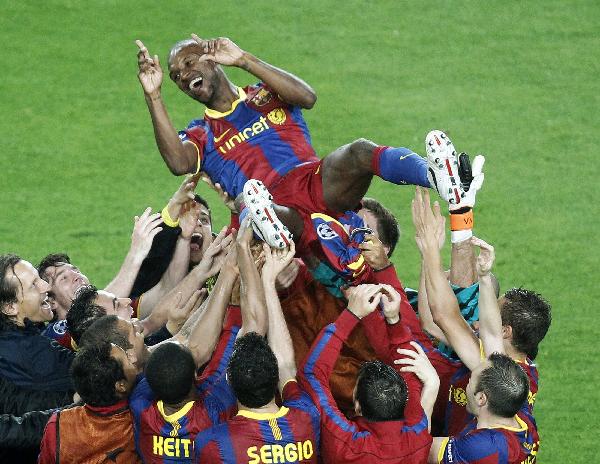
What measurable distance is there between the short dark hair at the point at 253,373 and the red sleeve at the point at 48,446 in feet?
2.98

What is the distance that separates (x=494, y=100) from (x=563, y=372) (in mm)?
4559

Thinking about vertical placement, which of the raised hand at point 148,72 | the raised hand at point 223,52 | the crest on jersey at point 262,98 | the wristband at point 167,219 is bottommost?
the wristband at point 167,219

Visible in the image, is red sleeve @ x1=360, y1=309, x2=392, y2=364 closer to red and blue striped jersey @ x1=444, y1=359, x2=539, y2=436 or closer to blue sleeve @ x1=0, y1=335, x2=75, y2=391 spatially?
red and blue striped jersey @ x1=444, y1=359, x2=539, y2=436

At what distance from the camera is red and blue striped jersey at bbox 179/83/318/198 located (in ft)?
23.8

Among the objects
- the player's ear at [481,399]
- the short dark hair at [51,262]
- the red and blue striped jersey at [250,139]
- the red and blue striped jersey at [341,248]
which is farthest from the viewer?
the short dark hair at [51,262]

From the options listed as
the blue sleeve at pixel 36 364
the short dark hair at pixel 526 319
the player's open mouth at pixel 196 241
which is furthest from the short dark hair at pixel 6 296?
the short dark hair at pixel 526 319

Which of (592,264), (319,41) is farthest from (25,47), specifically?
(592,264)

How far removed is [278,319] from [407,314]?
28.3 inches

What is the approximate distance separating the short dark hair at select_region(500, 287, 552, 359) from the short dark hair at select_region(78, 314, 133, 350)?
189cm

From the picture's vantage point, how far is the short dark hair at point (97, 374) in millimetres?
5520

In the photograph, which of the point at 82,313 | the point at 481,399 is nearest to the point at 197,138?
the point at 82,313

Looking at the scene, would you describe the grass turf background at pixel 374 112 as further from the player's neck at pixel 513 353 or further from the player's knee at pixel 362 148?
the player's knee at pixel 362 148

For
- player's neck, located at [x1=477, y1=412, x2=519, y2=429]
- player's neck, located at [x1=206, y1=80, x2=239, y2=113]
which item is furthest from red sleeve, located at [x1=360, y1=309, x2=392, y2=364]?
player's neck, located at [x1=206, y1=80, x2=239, y2=113]

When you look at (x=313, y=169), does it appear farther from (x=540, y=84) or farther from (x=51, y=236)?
(x=540, y=84)
